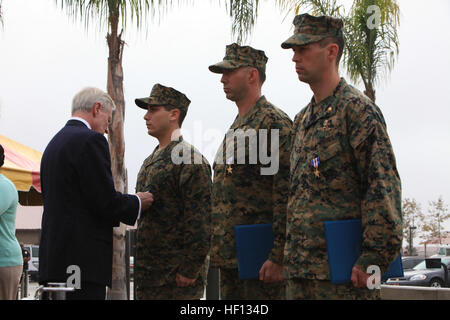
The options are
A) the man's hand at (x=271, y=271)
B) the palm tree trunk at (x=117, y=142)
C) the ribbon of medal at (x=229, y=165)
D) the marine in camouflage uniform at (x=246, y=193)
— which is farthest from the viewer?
the palm tree trunk at (x=117, y=142)

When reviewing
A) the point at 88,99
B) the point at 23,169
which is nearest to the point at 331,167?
the point at 88,99

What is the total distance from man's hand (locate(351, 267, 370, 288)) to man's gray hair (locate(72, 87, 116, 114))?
2.01 metres

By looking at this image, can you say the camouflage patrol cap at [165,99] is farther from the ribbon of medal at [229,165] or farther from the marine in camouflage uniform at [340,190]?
the marine in camouflage uniform at [340,190]

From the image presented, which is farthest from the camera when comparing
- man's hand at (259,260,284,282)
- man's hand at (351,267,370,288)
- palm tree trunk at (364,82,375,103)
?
palm tree trunk at (364,82,375,103)

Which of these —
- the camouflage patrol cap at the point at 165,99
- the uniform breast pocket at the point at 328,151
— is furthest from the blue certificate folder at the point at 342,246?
the camouflage patrol cap at the point at 165,99

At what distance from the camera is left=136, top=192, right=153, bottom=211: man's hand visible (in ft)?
14.8

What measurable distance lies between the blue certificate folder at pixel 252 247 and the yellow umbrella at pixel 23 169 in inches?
207

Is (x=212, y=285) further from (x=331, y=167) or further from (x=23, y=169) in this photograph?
(x=331, y=167)

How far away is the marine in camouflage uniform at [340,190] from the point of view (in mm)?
2869

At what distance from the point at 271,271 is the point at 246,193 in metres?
0.60

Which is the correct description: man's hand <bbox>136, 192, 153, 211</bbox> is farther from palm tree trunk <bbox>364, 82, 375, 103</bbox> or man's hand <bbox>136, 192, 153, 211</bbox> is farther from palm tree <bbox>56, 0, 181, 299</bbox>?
palm tree trunk <bbox>364, 82, 375, 103</bbox>

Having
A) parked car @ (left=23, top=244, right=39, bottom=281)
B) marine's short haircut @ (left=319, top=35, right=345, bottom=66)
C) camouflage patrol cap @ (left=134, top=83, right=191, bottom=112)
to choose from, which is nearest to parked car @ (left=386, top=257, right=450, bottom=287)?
parked car @ (left=23, top=244, right=39, bottom=281)
